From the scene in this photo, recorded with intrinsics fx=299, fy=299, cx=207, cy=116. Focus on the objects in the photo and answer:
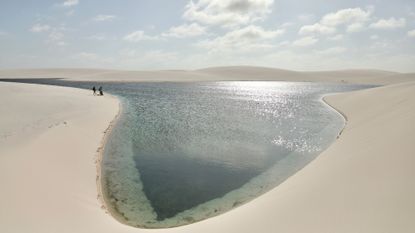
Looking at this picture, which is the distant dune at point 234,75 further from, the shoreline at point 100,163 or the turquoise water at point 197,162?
the shoreline at point 100,163

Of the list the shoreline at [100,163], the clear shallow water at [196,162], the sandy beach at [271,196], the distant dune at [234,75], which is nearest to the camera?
the sandy beach at [271,196]

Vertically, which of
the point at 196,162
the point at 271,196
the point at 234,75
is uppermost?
the point at 234,75

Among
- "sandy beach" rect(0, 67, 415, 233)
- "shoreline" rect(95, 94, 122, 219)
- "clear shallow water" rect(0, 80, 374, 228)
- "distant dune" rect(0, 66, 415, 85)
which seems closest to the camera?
"sandy beach" rect(0, 67, 415, 233)

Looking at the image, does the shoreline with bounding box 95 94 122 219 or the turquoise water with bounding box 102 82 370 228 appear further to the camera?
the turquoise water with bounding box 102 82 370 228

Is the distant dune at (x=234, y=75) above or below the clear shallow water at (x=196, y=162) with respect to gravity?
above

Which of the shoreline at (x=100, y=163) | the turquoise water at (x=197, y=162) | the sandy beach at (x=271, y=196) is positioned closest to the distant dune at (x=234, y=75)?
the turquoise water at (x=197, y=162)

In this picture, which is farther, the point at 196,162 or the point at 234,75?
the point at 234,75

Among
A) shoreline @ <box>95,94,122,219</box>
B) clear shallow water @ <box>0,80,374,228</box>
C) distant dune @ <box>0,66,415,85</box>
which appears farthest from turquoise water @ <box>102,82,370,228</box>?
distant dune @ <box>0,66,415,85</box>

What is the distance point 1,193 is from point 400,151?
12680 mm

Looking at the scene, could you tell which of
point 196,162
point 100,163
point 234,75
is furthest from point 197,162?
point 234,75

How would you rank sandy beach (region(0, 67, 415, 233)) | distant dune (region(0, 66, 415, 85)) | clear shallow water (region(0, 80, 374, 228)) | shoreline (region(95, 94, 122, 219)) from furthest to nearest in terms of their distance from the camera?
distant dune (region(0, 66, 415, 85))
clear shallow water (region(0, 80, 374, 228))
shoreline (region(95, 94, 122, 219))
sandy beach (region(0, 67, 415, 233))

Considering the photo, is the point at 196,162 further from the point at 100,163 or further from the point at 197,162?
the point at 100,163

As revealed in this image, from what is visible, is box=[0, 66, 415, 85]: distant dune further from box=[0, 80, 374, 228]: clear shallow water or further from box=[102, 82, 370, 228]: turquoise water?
box=[102, 82, 370, 228]: turquoise water

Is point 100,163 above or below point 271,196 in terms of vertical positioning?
below
